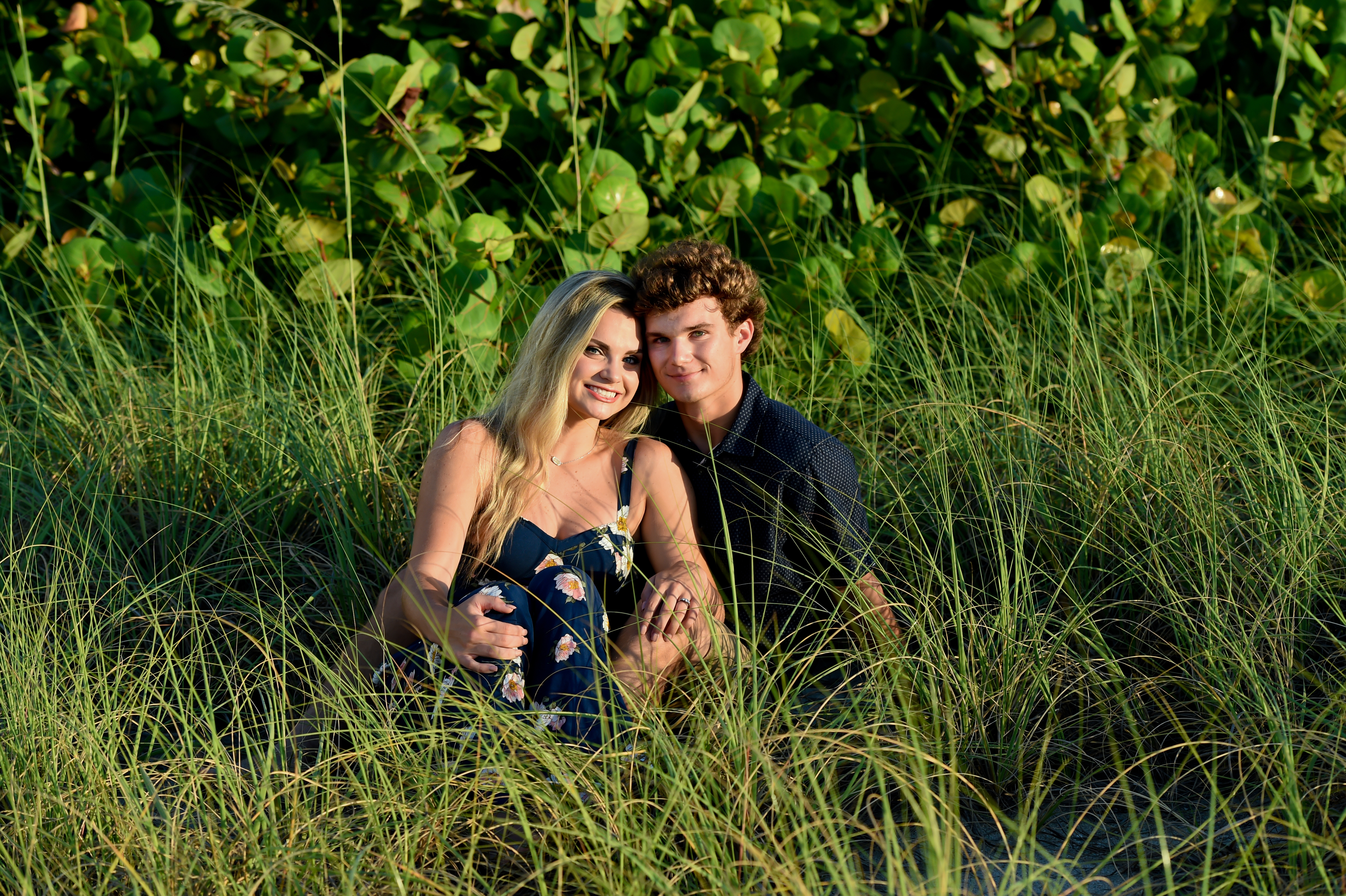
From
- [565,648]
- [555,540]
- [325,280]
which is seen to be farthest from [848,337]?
[325,280]

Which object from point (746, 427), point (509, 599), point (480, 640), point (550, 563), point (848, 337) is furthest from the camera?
point (848, 337)

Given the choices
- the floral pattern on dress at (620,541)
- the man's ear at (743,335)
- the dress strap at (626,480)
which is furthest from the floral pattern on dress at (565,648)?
the man's ear at (743,335)

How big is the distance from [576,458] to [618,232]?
1045 millimetres

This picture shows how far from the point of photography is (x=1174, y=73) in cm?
384

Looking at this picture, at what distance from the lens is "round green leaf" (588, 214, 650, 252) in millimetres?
3420

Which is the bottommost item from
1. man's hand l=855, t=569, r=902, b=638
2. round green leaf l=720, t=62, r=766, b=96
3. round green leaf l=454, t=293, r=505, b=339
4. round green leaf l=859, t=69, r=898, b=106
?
man's hand l=855, t=569, r=902, b=638

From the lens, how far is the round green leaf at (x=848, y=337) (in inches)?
131

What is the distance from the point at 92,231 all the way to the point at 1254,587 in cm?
360

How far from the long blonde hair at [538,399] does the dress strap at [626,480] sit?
0.56 feet

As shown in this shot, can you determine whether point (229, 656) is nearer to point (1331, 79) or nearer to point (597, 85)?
point (597, 85)

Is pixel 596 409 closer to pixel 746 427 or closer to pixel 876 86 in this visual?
pixel 746 427

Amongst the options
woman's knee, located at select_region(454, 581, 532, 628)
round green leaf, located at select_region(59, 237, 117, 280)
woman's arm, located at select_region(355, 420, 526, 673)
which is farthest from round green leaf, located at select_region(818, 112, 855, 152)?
round green leaf, located at select_region(59, 237, 117, 280)

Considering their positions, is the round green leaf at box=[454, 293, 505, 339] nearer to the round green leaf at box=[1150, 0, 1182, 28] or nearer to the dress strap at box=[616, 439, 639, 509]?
the dress strap at box=[616, 439, 639, 509]

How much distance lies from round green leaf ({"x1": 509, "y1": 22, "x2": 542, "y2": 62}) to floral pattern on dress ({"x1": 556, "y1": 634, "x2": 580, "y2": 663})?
2.08 metres
